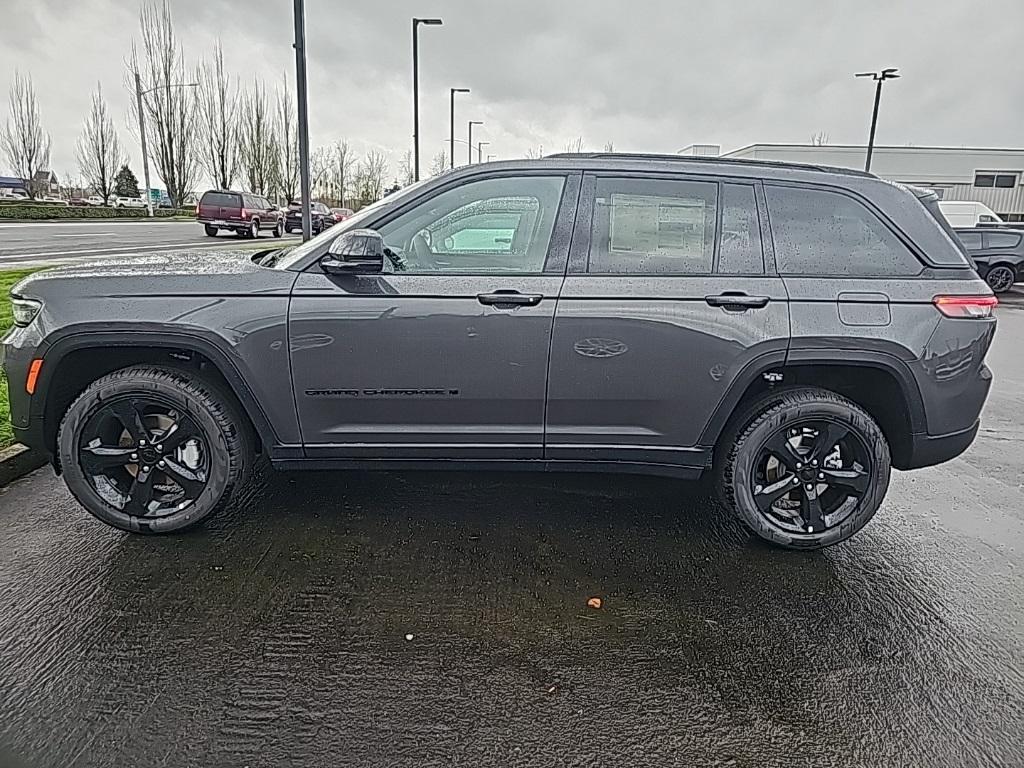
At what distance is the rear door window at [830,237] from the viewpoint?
3146mm

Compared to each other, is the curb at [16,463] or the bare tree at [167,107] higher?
the bare tree at [167,107]

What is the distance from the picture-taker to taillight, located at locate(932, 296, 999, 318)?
3078 millimetres

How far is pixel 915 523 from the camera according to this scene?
3.68 m

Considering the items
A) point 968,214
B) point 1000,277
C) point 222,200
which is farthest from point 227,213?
point 968,214

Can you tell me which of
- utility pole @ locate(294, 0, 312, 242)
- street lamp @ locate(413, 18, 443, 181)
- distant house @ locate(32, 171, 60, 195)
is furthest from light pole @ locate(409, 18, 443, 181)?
distant house @ locate(32, 171, 60, 195)

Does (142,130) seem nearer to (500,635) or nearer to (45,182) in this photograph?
(45,182)

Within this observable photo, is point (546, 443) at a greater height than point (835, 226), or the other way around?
point (835, 226)

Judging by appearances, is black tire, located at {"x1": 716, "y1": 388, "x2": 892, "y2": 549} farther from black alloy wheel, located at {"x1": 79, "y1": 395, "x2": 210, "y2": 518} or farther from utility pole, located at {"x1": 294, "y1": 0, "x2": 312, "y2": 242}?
utility pole, located at {"x1": 294, "y1": 0, "x2": 312, "y2": 242}

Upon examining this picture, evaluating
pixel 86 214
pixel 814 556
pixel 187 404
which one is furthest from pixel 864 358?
pixel 86 214

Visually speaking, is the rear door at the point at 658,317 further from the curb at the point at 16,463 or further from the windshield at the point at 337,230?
the curb at the point at 16,463

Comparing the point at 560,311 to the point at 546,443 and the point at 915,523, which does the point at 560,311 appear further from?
the point at 915,523

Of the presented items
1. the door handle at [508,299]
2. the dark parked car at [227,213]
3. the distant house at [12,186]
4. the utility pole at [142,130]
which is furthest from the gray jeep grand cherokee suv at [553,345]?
the distant house at [12,186]

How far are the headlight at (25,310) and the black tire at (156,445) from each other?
39 cm

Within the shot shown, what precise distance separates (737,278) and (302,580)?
2367 mm
